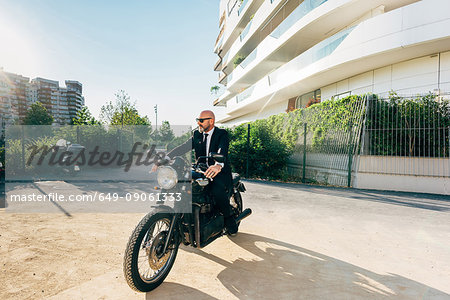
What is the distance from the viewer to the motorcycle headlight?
2.73m

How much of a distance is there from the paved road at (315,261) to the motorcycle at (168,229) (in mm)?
213

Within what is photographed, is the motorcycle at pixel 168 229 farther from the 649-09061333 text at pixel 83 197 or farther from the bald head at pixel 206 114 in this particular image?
the 649-09061333 text at pixel 83 197

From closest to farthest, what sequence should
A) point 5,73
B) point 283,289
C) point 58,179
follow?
1. point 283,289
2. point 58,179
3. point 5,73

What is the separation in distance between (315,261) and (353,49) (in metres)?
13.0

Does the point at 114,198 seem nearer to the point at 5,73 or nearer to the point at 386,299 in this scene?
the point at 386,299

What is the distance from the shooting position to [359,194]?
26.5 ft

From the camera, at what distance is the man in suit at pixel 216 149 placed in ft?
10.8

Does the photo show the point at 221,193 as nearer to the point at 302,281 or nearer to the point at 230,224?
the point at 230,224

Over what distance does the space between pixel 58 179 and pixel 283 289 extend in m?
9.71

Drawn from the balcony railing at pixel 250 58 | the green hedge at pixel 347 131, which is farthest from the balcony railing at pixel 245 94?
the green hedge at pixel 347 131

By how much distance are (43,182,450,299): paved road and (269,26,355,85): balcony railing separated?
1113 centimetres

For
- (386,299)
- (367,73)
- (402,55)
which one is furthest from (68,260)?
(367,73)

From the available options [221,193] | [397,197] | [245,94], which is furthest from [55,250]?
[245,94]

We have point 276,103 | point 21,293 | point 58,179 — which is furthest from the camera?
point 276,103
